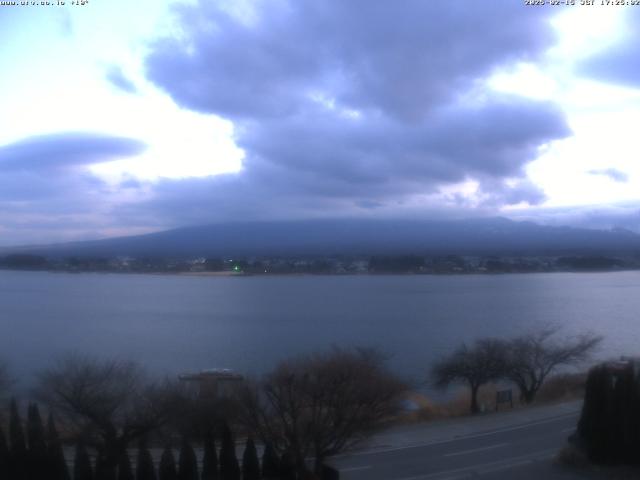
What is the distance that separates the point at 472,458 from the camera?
10820 mm

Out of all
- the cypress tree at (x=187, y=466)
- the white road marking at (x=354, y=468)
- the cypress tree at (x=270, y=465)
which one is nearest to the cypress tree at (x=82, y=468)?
the cypress tree at (x=187, y=466)

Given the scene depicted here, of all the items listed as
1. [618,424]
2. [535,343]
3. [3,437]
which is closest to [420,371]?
[535,343]

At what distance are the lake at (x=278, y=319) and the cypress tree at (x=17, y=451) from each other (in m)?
10.9

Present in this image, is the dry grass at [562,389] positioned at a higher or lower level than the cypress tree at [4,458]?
lower

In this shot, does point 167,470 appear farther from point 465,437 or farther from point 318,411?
point 465,437

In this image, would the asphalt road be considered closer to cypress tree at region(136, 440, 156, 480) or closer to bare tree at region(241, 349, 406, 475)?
bare tree at region(241, 349, 406, 475)

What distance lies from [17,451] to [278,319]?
92.1 ft

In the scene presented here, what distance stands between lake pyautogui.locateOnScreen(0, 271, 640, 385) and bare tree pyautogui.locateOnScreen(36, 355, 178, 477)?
29.2 feet

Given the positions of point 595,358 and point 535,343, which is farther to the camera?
point 595,358

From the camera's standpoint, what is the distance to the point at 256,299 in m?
50.7

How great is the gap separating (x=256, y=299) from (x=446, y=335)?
77.3 feet

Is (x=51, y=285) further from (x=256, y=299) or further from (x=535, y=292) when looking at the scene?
(x=535, y=292)

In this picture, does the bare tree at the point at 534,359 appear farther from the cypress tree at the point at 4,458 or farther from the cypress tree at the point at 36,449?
the cypress tree at the point at 4,458

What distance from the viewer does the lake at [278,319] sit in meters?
24.3
